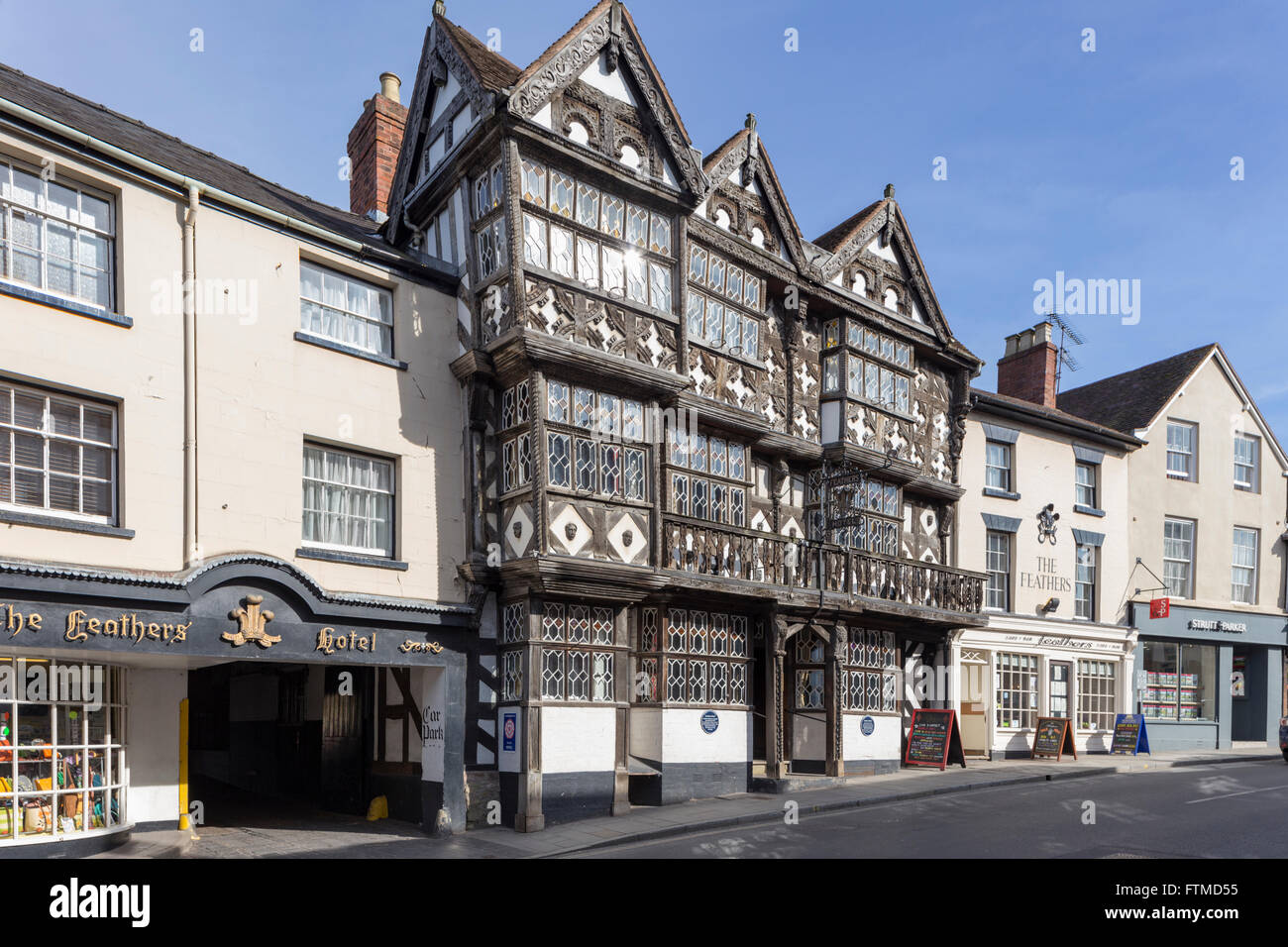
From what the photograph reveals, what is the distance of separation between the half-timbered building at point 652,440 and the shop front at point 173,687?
2.98 feet

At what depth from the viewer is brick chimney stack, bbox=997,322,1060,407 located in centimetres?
2784

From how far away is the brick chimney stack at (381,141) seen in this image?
64.3 ft

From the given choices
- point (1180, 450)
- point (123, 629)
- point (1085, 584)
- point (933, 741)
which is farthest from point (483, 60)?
point (1180, 450)

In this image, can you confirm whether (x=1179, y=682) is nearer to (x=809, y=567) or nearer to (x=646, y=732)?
(x=809, y=567)

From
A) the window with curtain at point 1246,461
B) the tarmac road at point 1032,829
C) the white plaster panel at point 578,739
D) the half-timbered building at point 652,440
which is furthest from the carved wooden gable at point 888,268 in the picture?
the window with curtain at point 1246,461

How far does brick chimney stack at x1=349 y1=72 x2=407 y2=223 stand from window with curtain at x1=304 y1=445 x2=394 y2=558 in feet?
22.5

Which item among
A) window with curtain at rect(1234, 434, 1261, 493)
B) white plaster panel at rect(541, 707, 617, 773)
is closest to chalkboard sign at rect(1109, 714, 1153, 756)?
window with curtain at rect(1234, 434, 1261, 493)

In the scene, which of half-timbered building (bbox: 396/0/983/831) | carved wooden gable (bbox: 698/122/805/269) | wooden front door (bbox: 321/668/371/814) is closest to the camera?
half-timbered building (bbox: 396/0/983/831)

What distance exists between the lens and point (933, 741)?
2061cm

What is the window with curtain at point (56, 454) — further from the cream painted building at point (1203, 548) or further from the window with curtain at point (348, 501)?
the cream painted building at point (1203, 548)

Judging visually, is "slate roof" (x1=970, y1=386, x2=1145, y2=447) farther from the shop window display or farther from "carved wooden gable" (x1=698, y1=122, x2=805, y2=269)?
the shop window display
